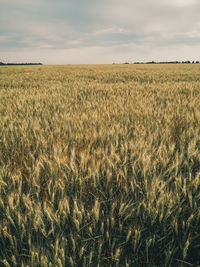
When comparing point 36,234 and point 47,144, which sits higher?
point 47,144

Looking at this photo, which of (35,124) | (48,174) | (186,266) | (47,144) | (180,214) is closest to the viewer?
(186,266)

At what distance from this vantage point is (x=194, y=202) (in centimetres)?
78

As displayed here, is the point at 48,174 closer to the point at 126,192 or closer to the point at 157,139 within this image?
the point at 126,192

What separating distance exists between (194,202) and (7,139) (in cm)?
144

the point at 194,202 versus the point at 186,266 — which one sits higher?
the point at 194,202

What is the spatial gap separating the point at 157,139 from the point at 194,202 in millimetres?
704

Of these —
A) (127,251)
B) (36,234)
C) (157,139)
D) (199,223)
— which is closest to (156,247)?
(127,251)

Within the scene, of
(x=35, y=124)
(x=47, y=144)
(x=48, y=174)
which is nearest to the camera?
(x=48, y=174)

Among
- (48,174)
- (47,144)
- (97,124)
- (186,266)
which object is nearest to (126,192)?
(186,266)

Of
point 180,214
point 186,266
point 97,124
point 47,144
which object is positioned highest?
point 97,124

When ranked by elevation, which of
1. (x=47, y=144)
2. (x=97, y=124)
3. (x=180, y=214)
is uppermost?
(x=97, y=124)

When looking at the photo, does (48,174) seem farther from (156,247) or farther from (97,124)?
(97,124)

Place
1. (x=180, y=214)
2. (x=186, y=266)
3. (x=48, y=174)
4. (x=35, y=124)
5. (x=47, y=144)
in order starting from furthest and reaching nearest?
(x=35, y=124), (x=47, y=144), (x=48, y=174), (x=180, y=214), (x=186, y=266)

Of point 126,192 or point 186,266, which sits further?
point 126,192
